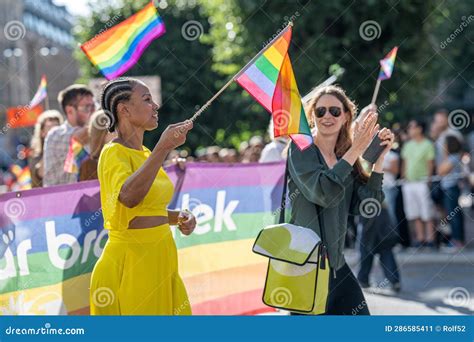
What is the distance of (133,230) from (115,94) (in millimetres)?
632

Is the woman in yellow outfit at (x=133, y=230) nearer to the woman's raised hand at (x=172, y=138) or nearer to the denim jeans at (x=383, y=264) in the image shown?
the woman's raised hand at (x=172, y=138)

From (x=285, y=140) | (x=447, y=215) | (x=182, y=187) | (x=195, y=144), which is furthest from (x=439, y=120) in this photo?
(x=195, y=144)

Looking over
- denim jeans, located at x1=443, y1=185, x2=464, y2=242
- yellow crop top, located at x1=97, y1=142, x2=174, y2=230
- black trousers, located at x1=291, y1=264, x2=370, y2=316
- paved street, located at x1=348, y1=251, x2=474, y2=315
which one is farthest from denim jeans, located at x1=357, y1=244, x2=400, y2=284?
yellow crop top, located at x1=97, y1=142, x2=174, y2=230

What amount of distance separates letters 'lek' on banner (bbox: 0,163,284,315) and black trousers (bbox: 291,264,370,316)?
129 centimetres

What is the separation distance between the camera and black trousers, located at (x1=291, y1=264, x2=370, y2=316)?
4973mm

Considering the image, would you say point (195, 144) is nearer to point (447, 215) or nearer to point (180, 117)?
point (180, 117)

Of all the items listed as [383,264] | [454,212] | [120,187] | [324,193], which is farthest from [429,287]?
[120,187]

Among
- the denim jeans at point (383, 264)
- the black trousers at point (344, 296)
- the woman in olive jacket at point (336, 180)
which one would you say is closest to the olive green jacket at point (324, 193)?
the woman in olive jacket at point (336, 180)

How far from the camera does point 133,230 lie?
4.22m

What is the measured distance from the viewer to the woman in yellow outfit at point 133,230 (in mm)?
4164

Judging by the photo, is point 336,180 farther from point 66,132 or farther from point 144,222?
point 66,132

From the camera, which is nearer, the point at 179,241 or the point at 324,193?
the point at 324,193

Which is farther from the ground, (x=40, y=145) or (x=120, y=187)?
(x=40, y=145)

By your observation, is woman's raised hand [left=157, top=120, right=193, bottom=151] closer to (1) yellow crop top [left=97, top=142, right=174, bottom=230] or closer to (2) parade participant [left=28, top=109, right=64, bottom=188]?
(1) yellow crop top [left=97, top=142, right=174, bottom=230]
